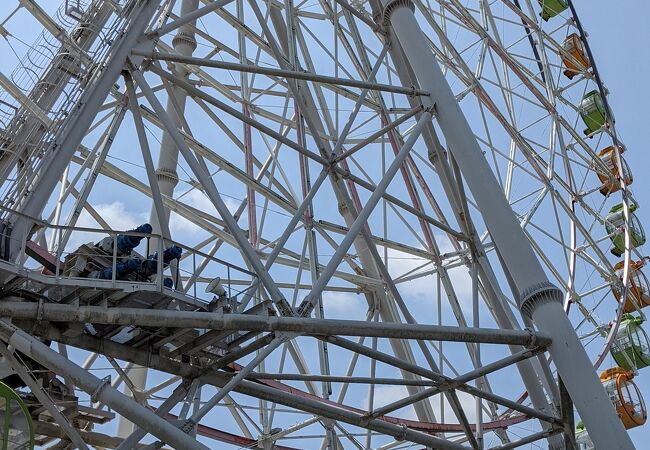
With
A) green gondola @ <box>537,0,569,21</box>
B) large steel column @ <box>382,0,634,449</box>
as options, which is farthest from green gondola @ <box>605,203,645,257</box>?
large steel column @ <box>382,0,634,449</box>

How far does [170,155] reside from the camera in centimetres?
1912

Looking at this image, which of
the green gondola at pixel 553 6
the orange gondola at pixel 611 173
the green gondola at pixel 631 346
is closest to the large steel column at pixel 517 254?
the green gondola at pixel 631 346

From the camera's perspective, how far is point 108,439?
14.1m

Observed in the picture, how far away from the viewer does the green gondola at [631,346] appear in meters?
26.7

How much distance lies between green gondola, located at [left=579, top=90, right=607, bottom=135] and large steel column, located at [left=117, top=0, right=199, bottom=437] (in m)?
13.7

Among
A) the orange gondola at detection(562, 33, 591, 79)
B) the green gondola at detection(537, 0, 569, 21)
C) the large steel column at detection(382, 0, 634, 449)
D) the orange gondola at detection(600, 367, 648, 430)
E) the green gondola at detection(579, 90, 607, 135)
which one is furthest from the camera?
the green gondola at detection(537, 0, 569, 21)

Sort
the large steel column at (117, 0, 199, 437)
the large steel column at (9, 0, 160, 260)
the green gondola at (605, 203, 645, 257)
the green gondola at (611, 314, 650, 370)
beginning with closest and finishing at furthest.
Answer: the large steel column at (9, 0, 160, 260), the large steel column at (117, 0, 199, 437), the green gondola at (611, 314, 650, 370), the green gondola at (605, 203, 645, 257)

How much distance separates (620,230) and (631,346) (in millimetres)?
3509

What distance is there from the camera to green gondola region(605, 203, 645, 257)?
2895 centimetres

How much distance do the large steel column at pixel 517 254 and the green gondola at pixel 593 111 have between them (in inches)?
642

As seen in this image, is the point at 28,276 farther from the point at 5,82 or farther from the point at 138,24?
the point at 5,82

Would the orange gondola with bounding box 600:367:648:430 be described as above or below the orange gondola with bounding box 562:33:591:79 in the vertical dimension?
below

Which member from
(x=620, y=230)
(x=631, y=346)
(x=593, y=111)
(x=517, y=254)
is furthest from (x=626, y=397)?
(x=517, y=254)

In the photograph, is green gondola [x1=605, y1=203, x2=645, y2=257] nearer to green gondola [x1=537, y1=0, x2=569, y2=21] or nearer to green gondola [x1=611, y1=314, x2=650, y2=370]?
green gondola [x1=611, y1=314, x2=650, y2=370]
